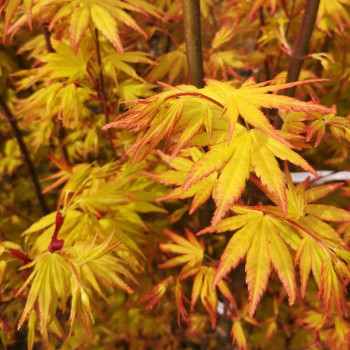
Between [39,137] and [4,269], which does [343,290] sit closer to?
[4,269]

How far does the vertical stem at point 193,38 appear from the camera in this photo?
844mm

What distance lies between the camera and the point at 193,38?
878 millimetres

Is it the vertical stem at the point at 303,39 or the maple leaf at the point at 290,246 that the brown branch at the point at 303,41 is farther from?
the maple leaf at the point at 290,246

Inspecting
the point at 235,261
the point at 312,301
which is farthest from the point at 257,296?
the point at 312,301

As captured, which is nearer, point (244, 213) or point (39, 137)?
point (244, 213)

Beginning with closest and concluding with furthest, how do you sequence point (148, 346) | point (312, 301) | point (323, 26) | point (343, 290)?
point (343, 290)
point (323, 26)
point (312, 301)
point (148, 346)

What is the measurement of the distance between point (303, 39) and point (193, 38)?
0.28 meters

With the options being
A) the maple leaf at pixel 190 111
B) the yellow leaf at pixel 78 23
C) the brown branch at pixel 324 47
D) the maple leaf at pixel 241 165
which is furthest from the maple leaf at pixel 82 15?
the brown branch at pixel 324 47

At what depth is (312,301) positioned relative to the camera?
4.64ft

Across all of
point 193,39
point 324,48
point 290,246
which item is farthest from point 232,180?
point 324,48

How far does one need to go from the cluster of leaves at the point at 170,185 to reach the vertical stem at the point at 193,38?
1.7 inches

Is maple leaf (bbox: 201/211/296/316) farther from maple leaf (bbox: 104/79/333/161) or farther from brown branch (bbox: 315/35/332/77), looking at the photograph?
brown branch (bbox: 315/35/332/77)

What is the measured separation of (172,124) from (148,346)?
1.47 m

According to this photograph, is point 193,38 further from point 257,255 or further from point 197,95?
point 257,255
